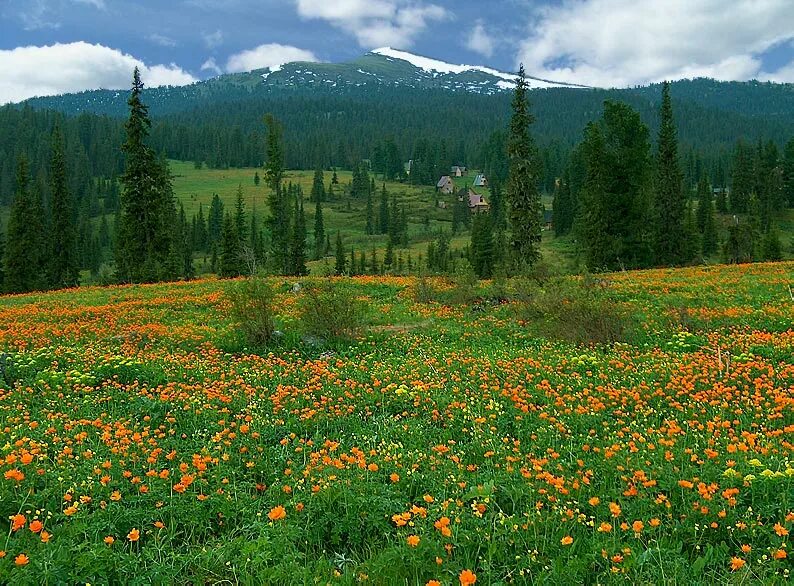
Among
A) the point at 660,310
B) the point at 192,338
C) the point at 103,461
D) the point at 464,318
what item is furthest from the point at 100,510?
the point at 660,310

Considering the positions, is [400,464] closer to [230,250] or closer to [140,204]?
[140,204]

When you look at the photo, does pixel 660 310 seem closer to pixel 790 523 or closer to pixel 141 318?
pixel 790 523

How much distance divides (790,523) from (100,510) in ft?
18.1

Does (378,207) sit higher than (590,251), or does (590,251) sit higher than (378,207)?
(378,207)

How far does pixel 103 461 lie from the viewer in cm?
529

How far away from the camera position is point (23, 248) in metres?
46.4

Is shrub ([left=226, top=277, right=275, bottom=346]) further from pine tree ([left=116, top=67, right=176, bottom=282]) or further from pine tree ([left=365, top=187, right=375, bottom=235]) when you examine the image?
pine tree ([left=365, top=187, right=375, bottom=235])

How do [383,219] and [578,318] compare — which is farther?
[383,219]

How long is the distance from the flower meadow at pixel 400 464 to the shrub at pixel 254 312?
0.79 metres

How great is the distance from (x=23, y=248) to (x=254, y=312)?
1752 inches

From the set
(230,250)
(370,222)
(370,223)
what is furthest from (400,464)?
(370,222)

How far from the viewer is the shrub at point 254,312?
1231 centimetres

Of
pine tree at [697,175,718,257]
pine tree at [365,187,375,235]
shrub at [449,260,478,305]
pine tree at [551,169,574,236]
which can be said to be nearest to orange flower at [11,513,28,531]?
shrub at [449,260,478,305]

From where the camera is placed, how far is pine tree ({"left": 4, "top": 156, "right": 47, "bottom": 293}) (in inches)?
1807
